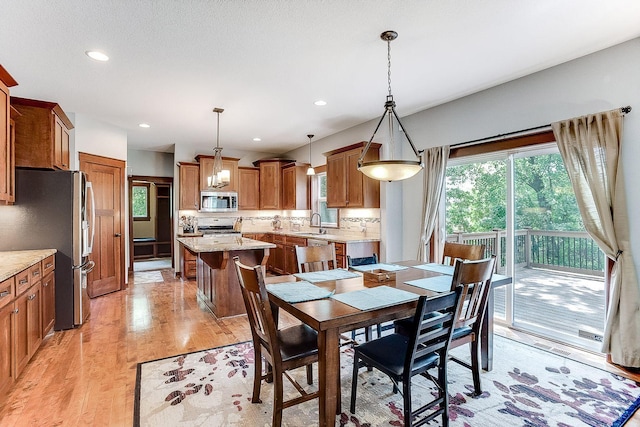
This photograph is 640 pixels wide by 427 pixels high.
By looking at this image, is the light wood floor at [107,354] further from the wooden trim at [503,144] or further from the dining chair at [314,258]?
the wooden trim at [503,144]

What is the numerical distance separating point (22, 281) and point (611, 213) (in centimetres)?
476

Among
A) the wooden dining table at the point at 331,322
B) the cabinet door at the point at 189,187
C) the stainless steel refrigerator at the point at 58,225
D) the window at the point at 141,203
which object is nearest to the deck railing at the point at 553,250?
the wooden dining table at the point at 331,322

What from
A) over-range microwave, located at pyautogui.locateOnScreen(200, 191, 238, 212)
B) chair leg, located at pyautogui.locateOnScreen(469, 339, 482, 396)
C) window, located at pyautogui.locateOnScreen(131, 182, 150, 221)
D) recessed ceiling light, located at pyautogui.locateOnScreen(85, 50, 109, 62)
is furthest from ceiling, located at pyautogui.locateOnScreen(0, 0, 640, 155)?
window, located at pyautogui.locateOnScreen(131, 182, 150, 221)

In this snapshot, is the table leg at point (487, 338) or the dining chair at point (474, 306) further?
the table leg at point (487, 338)

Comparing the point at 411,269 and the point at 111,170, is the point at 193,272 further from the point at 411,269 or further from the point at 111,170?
the point at 411,269

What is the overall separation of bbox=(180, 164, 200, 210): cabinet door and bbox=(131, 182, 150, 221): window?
10.7 ft

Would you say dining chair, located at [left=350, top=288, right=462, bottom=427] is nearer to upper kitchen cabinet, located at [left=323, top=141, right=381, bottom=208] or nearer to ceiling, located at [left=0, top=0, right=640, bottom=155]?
ceiling, located at [left=0, top=0, right=640, bottom=155]

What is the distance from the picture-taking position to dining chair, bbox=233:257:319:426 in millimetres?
1789

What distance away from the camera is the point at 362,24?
2398 mm

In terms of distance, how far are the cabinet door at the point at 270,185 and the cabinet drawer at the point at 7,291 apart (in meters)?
5.02

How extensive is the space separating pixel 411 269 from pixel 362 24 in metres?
2.02

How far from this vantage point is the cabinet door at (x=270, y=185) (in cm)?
708

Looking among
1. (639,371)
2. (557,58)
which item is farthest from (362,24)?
(639,371)

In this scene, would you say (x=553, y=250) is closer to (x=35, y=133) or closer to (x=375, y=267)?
(x=375, y=267)
